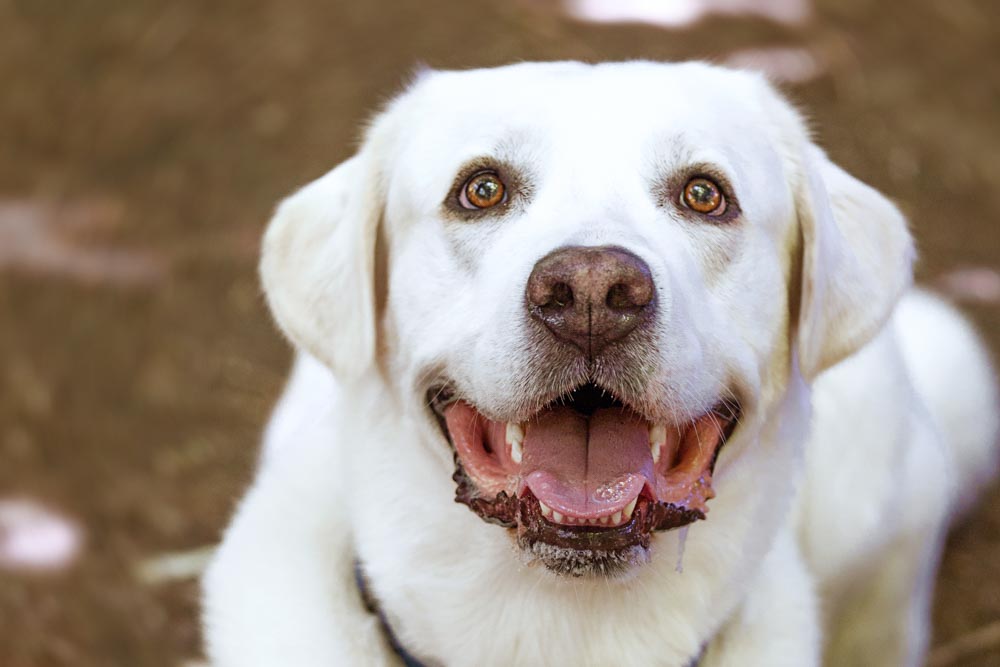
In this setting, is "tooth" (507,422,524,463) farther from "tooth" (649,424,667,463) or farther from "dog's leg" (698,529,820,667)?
"dog's leg" (698,529,820,667)

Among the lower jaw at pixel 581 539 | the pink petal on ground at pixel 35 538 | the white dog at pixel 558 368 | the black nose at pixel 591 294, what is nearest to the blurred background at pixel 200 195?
the pink petal on ground at pixel 35 538

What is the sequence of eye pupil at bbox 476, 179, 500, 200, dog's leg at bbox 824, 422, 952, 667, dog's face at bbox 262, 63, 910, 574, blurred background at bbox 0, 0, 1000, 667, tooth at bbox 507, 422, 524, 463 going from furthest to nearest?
blurred background at bbox 0, 0, 1000, 667, dog's leg at bbox 824, 422, 952, 667, eye pupil at bbox 476, 179, 500, 200, tooth at bbox 507, 422, 524, 463, dog's face at bbox 262, 63, 910, 574

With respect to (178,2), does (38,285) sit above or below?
below

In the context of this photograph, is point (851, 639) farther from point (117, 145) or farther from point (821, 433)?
point (117, 145)

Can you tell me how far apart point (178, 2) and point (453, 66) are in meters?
1.66

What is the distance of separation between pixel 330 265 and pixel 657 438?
75 cm

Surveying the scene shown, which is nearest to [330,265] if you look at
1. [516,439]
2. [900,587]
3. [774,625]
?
[516,439]

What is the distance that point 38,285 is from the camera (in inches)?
204

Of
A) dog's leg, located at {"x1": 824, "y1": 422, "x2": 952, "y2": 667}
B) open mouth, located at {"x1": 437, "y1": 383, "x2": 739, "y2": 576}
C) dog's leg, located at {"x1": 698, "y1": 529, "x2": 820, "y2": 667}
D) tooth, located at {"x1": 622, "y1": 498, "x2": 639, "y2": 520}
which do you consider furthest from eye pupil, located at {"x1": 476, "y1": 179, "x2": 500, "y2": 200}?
dog's leg, located at {"x1": 824, "y1": 422, "x2": 952, "y2": 667}

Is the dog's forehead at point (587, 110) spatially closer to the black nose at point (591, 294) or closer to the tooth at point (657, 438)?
the black nose at point (591, 294)

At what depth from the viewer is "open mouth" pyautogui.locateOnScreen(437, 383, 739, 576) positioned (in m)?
2.23

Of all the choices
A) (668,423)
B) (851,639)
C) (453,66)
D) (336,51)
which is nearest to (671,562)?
(668,423)

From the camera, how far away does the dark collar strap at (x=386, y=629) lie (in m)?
2.58

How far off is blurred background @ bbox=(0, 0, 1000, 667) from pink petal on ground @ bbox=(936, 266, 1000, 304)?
1 cm
